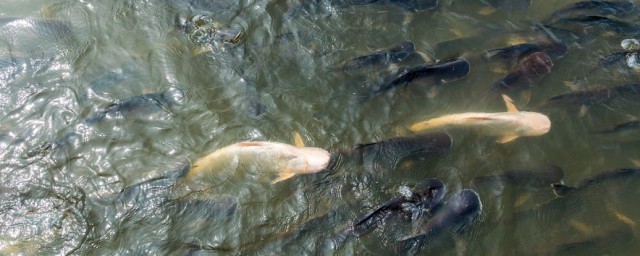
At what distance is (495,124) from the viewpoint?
4555 mm

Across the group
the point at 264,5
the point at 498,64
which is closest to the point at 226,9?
the point at 264,5

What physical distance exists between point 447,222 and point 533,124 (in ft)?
4.91

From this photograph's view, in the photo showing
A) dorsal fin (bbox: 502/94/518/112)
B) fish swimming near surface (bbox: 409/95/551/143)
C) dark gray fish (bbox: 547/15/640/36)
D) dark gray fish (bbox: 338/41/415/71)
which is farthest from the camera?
dark gray fish (bbox: 547/15/640/36)

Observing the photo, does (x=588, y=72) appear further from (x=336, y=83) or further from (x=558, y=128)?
(x=336, y=83)

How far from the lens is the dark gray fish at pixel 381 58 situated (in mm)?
4945

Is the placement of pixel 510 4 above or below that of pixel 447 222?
above

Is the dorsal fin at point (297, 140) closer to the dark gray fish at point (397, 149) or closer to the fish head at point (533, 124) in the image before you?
the dark gray fish at point (397, 149)

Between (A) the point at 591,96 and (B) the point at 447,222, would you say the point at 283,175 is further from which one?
(A) the point at 591,96

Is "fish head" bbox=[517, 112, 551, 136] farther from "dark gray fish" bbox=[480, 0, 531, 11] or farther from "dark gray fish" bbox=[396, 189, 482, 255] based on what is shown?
"dark gray fish" bbox=[480, 0, 531, 11]

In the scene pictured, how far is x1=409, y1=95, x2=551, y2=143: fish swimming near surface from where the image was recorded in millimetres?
4555

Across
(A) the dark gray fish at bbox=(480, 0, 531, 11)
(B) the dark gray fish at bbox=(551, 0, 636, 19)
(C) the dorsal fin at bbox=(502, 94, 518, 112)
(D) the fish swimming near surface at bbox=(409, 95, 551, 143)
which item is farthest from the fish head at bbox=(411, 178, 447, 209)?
(B) the dark gray fish at bbox=(551, 0, 636, 19)

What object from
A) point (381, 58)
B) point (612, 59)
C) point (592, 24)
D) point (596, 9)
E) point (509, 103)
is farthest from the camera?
point (596, 9)

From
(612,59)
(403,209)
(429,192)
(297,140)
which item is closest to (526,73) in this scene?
(612,59)

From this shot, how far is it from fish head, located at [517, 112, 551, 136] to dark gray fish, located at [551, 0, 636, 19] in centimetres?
195
